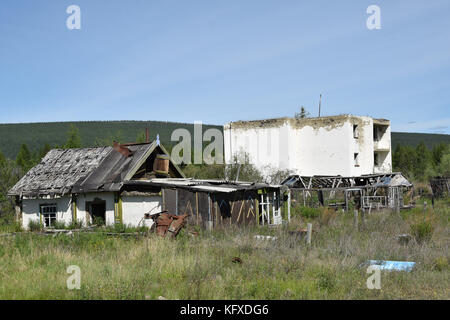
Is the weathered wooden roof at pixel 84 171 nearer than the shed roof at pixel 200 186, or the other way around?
the shed roof at pixel 200 186

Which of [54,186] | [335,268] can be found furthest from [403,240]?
[54,186]

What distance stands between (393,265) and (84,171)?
51.1 feet

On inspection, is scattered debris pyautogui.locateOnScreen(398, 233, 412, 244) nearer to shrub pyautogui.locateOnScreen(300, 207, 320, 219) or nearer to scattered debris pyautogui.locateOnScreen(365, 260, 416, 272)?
scattered debris pyautogui.locateOnScreen(365, 260, 416, 272)

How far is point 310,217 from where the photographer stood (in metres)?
22.1

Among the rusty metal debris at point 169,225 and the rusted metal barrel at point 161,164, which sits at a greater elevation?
the rusted metal barrel at point 161,164

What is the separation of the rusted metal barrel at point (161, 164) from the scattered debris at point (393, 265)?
13104 mm

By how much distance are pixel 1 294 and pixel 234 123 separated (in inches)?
1493

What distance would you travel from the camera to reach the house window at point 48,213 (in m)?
20.9

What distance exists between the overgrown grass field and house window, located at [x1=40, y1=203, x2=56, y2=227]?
661cm

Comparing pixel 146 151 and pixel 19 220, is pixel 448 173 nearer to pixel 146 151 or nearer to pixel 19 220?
pixel 146 151

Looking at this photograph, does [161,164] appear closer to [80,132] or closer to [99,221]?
[99,221]

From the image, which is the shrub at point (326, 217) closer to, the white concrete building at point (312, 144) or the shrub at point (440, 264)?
the shrub at point (440, 264)

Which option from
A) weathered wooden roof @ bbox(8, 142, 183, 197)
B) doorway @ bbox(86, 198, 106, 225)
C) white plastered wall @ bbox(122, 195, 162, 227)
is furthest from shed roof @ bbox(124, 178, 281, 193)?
doorway @ bbox(86, 198, 106, 225)

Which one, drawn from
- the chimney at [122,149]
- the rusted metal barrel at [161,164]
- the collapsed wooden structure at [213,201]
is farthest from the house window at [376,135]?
the chimney at [122,149]
